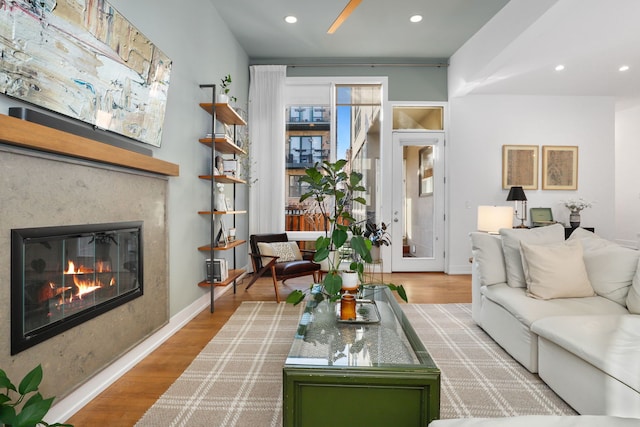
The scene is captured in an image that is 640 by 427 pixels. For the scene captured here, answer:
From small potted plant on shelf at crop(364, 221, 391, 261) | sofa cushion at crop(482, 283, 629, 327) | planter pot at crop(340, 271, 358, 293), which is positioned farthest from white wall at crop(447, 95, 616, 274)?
planter pot at crop(340, 271, 358, 293)

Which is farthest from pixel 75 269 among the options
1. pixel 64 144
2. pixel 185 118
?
pixel 185 118

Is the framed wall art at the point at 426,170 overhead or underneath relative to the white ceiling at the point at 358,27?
underneath

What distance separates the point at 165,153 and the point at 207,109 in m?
Result: 0.93

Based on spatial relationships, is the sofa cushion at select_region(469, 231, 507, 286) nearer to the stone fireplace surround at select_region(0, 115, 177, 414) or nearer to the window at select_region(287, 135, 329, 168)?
the stone fireplace surround at select_region(0, 115, 177, 414)

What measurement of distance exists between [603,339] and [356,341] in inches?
49.6

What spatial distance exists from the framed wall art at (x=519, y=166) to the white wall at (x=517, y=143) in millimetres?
75

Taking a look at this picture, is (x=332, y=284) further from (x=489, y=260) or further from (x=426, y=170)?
(x=426, y=170)

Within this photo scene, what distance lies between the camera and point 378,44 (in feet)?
16.7

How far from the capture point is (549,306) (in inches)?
93.7

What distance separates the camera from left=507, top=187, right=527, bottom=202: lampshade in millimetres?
5129

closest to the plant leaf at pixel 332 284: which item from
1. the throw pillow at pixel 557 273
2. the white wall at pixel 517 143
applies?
the throw pillow at pixel 557 273

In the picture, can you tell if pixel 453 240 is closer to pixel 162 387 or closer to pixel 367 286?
pixel 367 286

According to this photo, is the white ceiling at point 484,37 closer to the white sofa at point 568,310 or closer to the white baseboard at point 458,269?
the white sofa at point 568,310

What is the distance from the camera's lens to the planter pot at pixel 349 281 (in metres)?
2.13
